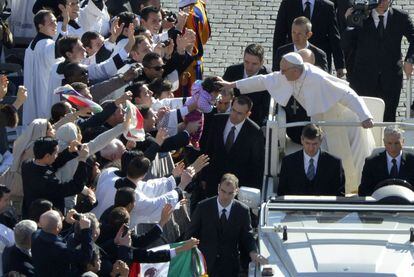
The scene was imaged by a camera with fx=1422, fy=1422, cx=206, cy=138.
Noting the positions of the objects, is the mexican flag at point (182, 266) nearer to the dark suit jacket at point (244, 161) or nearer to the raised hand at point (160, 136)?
the raised hand at point (160, 136)

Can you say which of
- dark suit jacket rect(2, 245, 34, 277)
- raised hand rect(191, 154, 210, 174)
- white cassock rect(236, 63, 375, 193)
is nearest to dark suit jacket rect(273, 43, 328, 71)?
white cassock rect(236, 63, 375, 193)

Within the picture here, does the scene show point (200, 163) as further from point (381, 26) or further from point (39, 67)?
point (381, 26)

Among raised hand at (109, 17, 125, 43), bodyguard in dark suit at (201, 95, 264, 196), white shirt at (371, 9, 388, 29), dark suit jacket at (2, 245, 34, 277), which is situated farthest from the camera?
white shirt at (371, 9, 388, 29)

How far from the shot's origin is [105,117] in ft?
49.3

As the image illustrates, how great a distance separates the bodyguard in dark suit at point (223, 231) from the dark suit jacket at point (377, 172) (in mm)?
1340

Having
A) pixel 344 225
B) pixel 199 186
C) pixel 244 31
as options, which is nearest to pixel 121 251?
pixel 344 225

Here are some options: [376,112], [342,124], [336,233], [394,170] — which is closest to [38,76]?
[342,124]

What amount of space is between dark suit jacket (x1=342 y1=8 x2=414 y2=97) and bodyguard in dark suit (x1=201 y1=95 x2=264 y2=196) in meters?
3.56

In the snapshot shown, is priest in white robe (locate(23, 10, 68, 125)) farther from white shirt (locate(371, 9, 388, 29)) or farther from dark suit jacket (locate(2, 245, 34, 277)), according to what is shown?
white shirt (locate(371, 9, 388, 29))

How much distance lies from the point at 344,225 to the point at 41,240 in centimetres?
287

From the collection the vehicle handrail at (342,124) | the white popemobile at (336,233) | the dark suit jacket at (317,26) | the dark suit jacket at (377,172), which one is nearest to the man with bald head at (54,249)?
the white popemobile at (336,233)

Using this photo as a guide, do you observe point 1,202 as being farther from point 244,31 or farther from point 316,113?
point 244,31

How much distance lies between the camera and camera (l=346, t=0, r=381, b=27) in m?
18.8

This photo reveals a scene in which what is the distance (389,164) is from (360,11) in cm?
432
